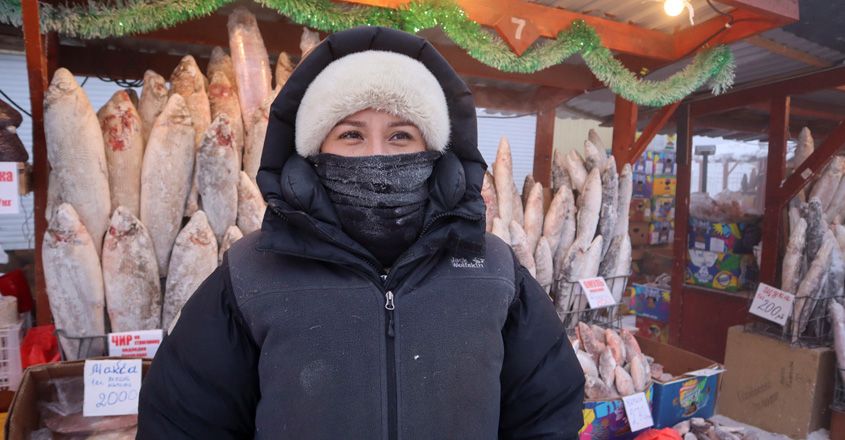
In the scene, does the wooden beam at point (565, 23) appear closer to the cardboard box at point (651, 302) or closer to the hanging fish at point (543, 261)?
the hanging fish at point (543, 261)

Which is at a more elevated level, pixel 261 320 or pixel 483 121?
pixel 483 121

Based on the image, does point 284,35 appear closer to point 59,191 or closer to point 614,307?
point 59,191

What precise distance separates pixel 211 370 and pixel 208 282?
0.22 m

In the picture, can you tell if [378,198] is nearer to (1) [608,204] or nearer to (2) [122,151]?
(2) [122,151]

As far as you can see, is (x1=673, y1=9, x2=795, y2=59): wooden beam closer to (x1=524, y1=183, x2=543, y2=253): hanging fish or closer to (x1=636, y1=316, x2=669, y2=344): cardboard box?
(x1=524, y1=183, x2=543, y2=253): hanging fish

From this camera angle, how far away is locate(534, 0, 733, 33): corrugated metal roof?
2811 mm

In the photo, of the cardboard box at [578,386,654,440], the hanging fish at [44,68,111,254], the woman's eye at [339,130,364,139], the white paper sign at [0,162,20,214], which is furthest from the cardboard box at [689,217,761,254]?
the white paper sign at [0,162,20,214]

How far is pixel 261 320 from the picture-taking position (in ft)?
3.71

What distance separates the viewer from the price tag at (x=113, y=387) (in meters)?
1.72

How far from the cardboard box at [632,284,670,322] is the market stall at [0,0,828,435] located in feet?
9.33

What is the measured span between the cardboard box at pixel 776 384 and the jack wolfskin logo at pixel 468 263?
3.61 metres

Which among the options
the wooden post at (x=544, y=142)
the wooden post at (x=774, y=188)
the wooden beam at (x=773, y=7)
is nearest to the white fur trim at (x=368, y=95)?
the wooden beam at (x=773, y=7)

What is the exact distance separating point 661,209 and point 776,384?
3506 mm

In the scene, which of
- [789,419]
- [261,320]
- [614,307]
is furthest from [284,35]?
[789,419]
